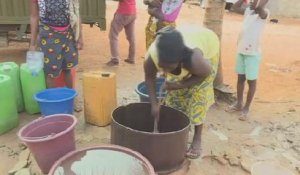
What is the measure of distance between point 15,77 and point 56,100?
2.11ft

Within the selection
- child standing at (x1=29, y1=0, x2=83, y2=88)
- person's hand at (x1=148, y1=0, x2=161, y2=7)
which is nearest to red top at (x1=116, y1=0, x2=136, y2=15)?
person's hand at (x1=148, y1=0, x2=161, y2=7)

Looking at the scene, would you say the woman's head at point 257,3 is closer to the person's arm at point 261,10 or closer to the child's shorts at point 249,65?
the person's arm at point 261,10

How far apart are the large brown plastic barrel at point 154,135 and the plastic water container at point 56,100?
0.69m

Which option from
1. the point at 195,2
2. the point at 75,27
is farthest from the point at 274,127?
the point at 195,2

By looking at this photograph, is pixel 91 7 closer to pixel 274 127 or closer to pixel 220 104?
pixel 220 104

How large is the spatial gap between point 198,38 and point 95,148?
114 centimetres

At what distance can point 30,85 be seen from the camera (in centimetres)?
399

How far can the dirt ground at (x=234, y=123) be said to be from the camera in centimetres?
342

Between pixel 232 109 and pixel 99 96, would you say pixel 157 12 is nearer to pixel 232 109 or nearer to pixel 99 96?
pixel 99 96

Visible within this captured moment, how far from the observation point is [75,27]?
3.86 m

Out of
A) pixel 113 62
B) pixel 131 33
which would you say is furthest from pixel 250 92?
pixel 113 62

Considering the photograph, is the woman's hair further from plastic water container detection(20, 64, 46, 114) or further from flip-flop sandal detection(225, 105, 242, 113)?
flip-flop sandal detection(225, 105, 242, 113)

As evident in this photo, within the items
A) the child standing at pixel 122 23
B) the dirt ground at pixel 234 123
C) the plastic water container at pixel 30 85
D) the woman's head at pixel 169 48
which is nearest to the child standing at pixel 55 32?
the plastic water container at pixel 30 85

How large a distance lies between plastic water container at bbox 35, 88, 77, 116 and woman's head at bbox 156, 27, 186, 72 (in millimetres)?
1580
